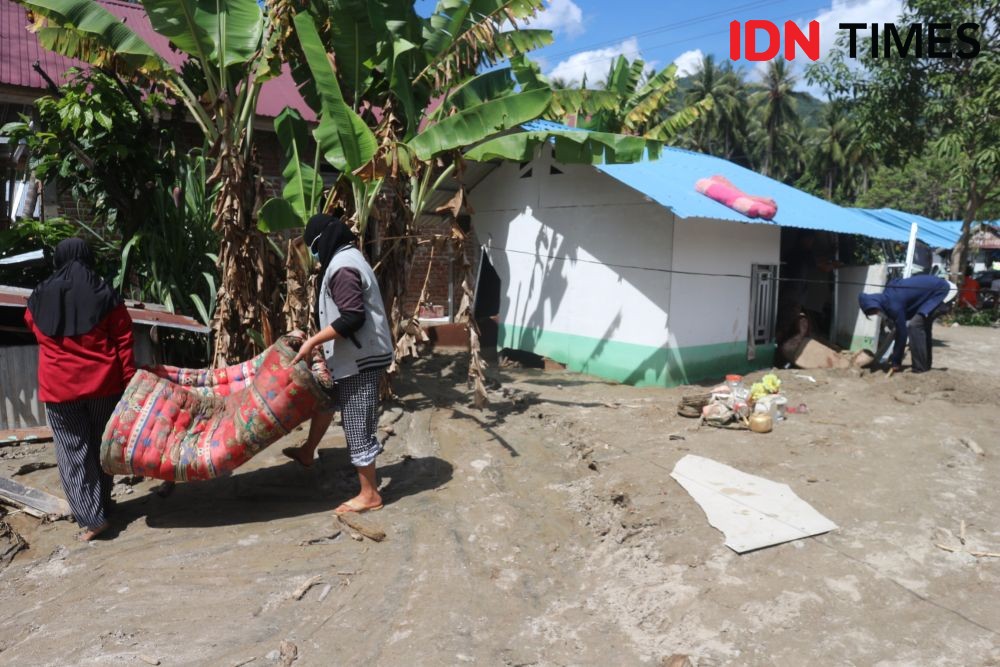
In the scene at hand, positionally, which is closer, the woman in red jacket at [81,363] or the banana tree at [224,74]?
the woman in red jacket at [81,363]

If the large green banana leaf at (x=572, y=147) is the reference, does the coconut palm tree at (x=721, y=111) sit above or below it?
above

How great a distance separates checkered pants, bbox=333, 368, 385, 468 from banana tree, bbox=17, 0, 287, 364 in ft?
7.87

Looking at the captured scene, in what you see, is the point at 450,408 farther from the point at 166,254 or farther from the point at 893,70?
the point at 893,70

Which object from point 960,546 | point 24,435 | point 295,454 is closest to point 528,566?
point 295,454

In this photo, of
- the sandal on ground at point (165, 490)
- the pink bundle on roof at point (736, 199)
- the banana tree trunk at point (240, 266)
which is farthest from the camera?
the pink bundle on roof at point (736, 199)

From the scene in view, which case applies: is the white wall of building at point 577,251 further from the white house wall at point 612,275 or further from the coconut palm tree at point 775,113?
the coconut palm tree at point 775,113

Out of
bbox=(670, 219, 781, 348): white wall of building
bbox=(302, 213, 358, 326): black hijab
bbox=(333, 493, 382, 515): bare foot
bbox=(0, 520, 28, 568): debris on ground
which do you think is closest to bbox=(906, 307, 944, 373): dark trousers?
bbox=(670, 219, 781, 348): white wall of building

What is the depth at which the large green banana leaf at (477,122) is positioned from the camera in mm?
5863

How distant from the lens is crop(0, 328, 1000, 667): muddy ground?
9.93 feet

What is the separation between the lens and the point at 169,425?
3969 mm

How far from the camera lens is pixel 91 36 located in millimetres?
5801

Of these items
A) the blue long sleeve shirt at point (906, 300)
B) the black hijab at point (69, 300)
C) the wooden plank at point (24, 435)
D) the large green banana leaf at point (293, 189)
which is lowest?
the wooden plank at point (24, 435)

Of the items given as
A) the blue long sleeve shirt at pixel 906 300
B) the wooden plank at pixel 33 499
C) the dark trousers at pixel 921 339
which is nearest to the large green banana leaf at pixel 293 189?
the wooden plank at pixel 33 499

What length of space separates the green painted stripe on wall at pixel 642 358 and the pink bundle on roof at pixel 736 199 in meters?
1.83
